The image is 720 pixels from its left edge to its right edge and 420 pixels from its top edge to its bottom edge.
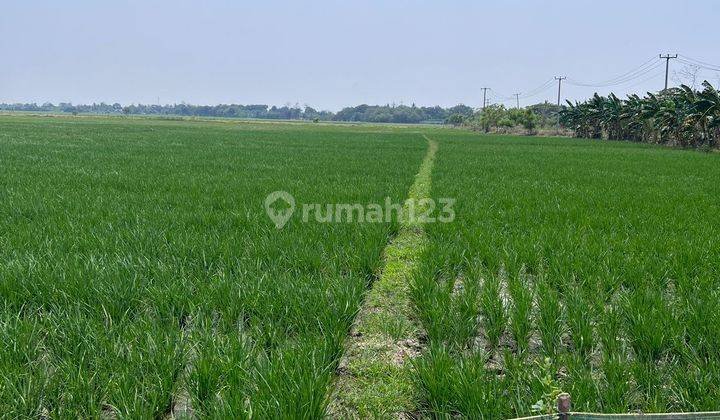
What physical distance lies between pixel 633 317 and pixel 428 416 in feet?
5.58

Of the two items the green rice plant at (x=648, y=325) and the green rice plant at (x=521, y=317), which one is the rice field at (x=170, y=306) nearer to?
the green rice plant at (x=521, y=317)

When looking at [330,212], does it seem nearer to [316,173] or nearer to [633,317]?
[633,317]

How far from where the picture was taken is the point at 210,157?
17.8 metres

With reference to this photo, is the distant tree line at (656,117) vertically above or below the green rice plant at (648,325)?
above

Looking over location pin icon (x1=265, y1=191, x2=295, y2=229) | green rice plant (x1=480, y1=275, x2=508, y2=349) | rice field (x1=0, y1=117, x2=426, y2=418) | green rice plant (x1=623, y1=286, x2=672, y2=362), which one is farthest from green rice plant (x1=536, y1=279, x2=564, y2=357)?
location pin icon (x1=265, y1=191, x2=295, y2=229)

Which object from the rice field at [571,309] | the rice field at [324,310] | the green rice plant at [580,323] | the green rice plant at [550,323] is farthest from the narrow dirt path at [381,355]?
the green rice plant at [580,323]

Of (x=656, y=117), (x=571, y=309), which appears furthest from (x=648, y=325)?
(x=656, y=117)

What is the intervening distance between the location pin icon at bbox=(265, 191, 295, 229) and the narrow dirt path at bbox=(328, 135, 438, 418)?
6.87ft

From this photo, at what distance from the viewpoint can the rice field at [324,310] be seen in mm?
2428

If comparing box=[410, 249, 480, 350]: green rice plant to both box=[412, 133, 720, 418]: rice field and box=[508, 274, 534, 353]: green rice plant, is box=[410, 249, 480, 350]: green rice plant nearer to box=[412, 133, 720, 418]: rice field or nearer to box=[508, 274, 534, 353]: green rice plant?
box=[412, 133, 720, 418]: rice field

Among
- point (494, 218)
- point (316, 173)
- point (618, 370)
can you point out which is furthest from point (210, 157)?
point (618, 370)

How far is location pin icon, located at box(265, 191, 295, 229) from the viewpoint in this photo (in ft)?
22.2

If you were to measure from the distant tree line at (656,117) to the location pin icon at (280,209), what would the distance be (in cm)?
2637

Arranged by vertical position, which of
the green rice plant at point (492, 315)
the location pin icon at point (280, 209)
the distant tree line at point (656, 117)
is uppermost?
the distant tree line at point (656, 117)
